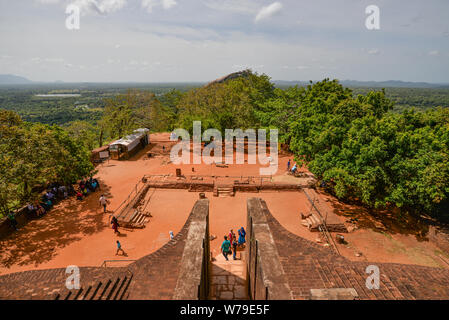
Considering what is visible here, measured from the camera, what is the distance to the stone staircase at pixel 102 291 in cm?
694

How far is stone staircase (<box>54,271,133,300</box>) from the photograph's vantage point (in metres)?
6.94

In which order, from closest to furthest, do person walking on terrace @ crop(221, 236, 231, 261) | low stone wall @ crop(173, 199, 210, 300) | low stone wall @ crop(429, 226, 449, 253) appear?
1. low stone wall @ crop(173, 199, 210, 300)
2. person walking on terrace @ crop(221, 236, 231, 261)
3. low stone wall @ crop(429, 226, 449, 253)

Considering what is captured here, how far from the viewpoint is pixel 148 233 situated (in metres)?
12.4

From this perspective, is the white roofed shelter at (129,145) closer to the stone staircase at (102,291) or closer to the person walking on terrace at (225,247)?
the person walking on terrace at (225,247)

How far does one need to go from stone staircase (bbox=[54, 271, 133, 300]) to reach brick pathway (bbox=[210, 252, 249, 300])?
10.3 ft

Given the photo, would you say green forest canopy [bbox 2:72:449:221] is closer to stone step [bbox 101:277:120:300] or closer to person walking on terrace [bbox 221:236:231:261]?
person walking on terrace [bbox 221:236:231:261]

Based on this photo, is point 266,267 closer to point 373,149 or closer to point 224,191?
point 373,149

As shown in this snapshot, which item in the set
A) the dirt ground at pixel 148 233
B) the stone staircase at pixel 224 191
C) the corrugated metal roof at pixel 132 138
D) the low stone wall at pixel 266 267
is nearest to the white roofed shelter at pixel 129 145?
the corrugated metal roof at pixel 132 138

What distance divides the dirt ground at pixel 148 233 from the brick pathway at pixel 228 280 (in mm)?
1324

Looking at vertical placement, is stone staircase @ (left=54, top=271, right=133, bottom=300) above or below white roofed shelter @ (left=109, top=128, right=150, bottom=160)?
below

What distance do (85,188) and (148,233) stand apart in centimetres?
704

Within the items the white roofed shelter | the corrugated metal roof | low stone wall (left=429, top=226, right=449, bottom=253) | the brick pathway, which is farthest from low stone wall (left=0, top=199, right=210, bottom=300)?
the corrugated metal roof

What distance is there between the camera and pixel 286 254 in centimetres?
855
